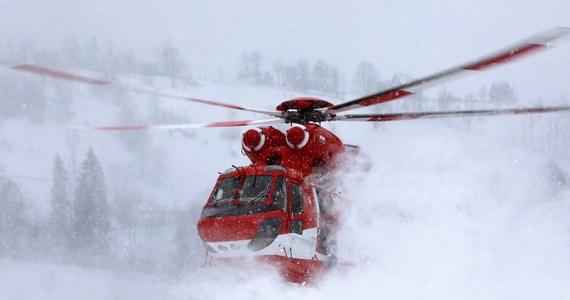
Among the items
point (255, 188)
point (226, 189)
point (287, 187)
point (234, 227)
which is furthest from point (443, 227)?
point (234, 227)

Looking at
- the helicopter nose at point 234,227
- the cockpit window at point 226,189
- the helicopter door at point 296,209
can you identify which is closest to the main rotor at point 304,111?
the helicopter door at point 296,209

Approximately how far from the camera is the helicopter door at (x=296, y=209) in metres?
9.84

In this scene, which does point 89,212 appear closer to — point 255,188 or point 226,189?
point 226,189

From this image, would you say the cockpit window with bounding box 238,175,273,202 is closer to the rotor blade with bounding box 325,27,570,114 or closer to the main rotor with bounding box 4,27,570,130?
the main rotor with bounding box 4,27,570,130

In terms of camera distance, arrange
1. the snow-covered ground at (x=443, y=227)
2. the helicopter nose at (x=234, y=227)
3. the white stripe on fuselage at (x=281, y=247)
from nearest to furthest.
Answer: the helicopter nose at (x=234, y=227) < the white stripe on fuselage at (x=281, y=247) < the snow-covered ground at (x=443, y=227)

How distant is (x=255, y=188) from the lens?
32.0 feet

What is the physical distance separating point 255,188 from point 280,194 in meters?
0.44

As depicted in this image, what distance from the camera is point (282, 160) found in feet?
34.9

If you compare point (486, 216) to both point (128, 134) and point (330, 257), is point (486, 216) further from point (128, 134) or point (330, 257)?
point (128, 134)

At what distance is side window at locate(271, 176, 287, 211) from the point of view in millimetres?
9644

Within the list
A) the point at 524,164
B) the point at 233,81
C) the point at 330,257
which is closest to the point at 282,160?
the point at 330,257

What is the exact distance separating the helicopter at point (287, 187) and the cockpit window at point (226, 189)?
12 mm

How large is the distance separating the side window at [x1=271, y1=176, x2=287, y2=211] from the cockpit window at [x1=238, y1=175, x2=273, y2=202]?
0.13m

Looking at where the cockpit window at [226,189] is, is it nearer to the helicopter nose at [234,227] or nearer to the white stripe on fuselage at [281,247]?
the helicopter nose at [234,227]
